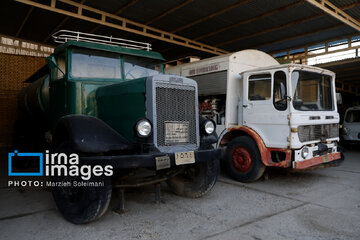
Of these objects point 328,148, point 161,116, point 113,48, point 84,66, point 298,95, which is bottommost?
point 328,148

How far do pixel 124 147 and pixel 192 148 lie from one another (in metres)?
1.06

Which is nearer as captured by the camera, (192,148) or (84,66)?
(192,148)

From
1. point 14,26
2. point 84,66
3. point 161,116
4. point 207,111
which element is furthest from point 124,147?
point 14,26

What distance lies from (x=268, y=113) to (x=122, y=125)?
9.88ft

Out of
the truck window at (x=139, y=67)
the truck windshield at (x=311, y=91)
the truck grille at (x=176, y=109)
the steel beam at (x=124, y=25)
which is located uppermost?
Result: the steel beam at (x=124, y=25)

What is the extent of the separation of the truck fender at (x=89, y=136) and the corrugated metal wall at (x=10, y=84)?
8423mm

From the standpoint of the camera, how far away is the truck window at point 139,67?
16.8 ft

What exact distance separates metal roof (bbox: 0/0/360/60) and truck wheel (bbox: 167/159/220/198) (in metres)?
4.55

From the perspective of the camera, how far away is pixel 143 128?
12.3 feet

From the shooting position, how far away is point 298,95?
5.61 meters

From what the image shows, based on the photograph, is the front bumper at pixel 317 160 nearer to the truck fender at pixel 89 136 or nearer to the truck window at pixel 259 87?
the truck window at pixel 259 87

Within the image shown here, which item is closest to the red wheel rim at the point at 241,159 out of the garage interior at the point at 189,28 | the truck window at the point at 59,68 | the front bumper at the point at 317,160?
the front bumper at the point at 317,160

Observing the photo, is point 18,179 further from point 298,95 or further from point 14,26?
point 298,95

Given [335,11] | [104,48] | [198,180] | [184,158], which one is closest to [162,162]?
[184,158]
